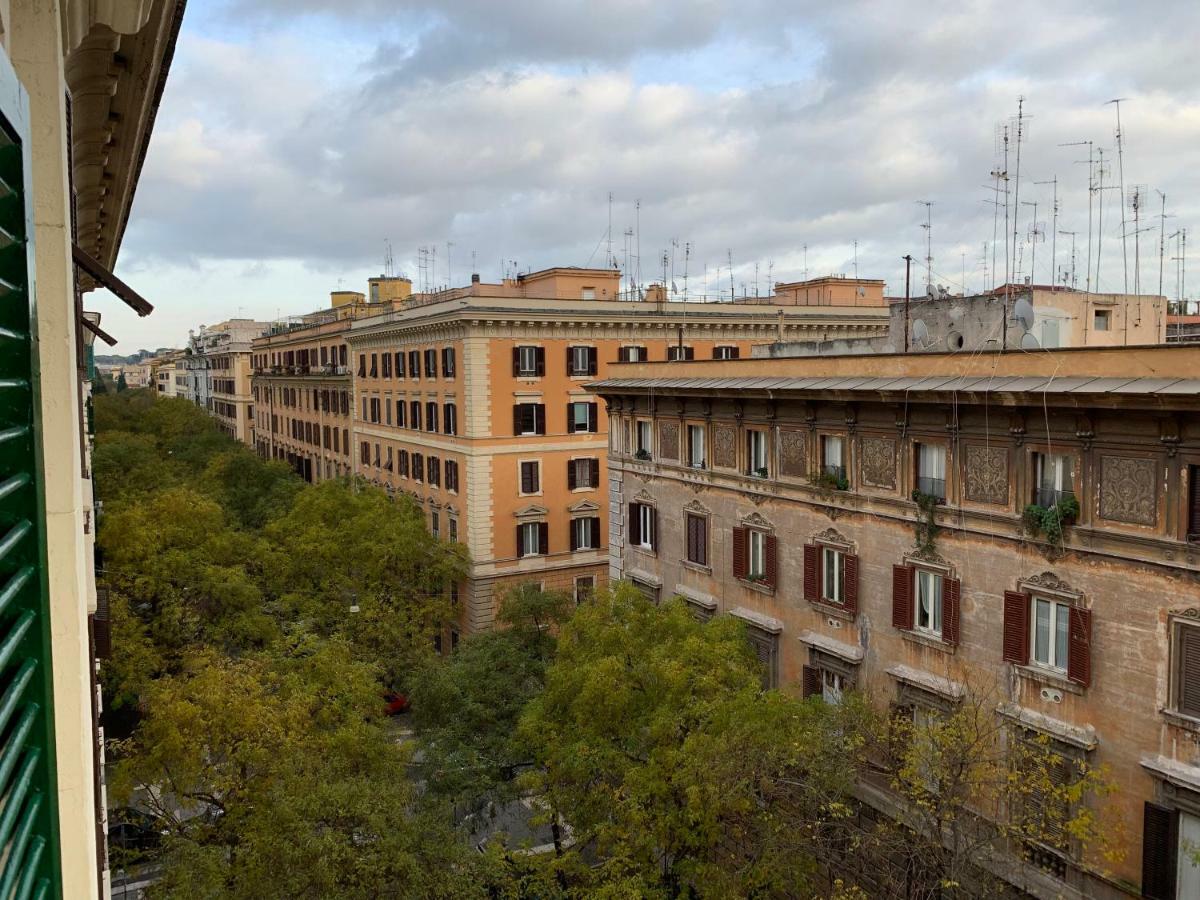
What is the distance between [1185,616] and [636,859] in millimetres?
10923

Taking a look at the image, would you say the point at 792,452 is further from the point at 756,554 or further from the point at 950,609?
the point at 950,609

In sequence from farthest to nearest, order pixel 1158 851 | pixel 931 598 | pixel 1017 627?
pixel 931 598 → pixel 1017 627 → pixel 1158 851

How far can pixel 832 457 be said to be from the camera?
2491 cm

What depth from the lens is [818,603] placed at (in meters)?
25.1

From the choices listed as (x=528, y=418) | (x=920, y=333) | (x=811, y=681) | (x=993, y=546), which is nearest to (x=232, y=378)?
(x=528, y=418)

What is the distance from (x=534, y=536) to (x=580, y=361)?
8420 mm

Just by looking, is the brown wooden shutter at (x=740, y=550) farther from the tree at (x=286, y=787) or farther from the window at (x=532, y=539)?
the window at (x=532, y=539)

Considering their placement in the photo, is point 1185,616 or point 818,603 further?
point 818,603

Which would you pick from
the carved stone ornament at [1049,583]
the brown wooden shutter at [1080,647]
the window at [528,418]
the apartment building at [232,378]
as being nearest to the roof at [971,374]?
the carved stone ornament at [1049,583]

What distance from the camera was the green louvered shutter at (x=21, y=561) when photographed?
244cm

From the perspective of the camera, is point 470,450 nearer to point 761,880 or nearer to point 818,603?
point 818,603

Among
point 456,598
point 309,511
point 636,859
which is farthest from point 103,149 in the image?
point 456,598

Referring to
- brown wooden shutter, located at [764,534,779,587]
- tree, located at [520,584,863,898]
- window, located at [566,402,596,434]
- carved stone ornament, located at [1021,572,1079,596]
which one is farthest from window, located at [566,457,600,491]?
carved stone ornament, located at [1021,572,1079,596]

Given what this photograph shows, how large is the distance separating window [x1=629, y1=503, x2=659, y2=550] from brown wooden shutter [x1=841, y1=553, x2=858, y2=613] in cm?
861
